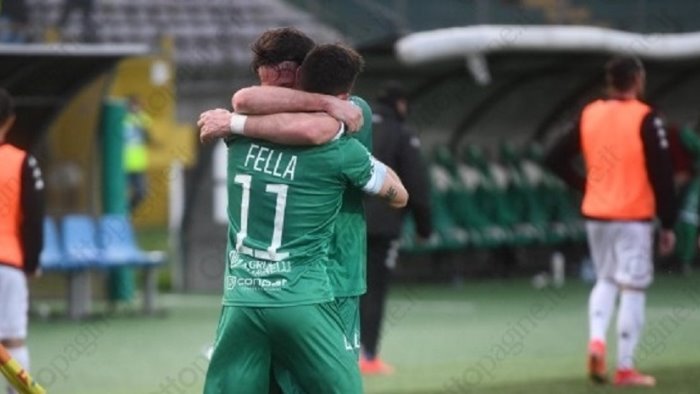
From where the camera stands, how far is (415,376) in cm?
1368

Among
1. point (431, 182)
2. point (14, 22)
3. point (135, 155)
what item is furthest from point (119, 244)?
point (135, 155)

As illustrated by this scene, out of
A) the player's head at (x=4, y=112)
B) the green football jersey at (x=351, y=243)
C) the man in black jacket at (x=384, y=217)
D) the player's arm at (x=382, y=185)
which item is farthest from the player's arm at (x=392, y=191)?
the man in black jacket at (x=384, y=217)

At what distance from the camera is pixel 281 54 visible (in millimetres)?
7715

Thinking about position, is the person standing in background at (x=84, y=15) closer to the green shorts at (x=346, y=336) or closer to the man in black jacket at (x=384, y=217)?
the man in black jacket at (x=384, y=217)

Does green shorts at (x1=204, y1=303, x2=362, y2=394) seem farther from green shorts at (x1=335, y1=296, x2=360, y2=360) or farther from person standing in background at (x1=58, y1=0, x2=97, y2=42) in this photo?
person standing in background at (x1=58, y1=0, x2=97, y2=42)

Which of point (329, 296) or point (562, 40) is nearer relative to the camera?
point (329, 296)

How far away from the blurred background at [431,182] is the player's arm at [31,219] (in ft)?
10.4

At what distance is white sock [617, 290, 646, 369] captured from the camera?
12.7 m

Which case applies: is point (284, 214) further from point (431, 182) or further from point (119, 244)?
point (431, 182)

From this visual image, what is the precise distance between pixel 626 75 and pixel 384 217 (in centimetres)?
214

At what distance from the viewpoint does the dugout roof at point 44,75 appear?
59.9 ft

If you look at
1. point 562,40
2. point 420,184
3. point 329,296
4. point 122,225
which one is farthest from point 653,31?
point 329,296

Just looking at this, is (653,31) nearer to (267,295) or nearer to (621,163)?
(621,163)

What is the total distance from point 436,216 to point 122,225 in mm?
4407
